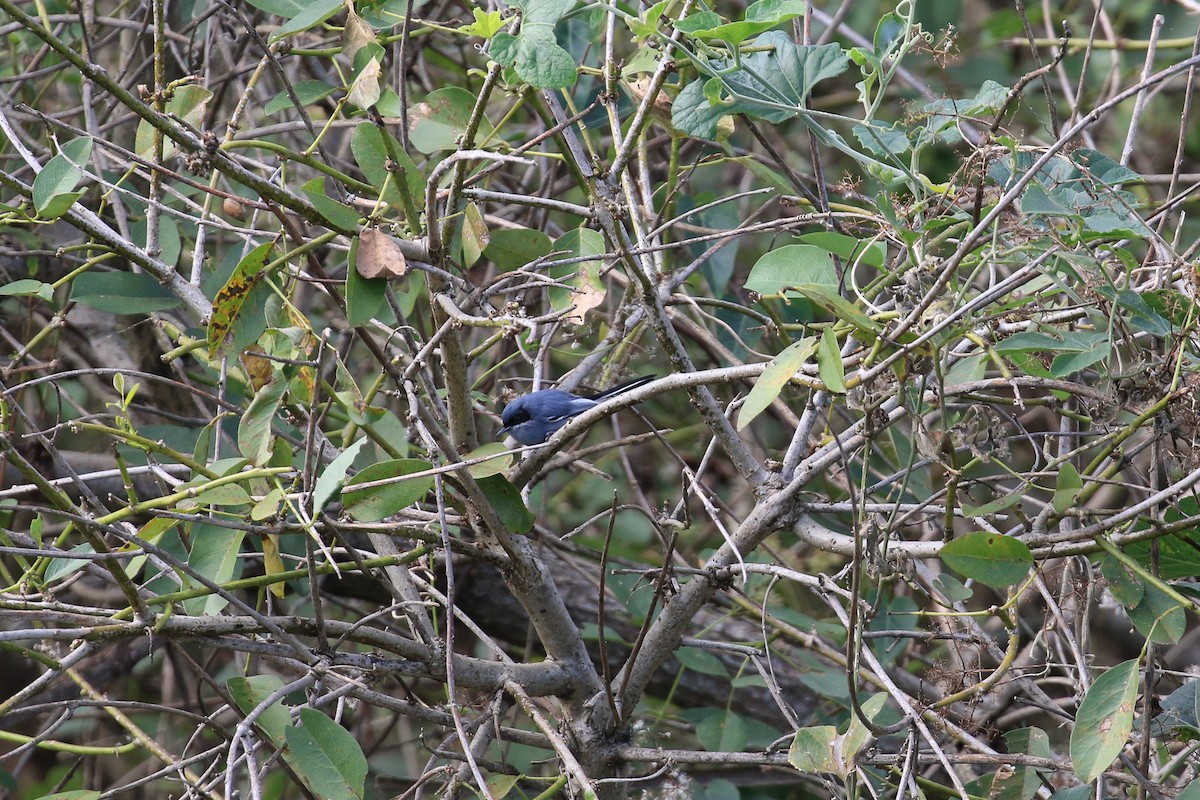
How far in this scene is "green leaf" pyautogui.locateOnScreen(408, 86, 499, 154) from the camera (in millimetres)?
2258

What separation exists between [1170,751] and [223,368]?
2.13 m

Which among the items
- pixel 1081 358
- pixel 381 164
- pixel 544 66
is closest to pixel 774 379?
pixel 1081 358

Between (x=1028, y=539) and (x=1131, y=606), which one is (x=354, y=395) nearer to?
(x=1028, y=539)

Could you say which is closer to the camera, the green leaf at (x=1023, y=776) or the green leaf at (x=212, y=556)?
the green leaf at (x=212, y=556)

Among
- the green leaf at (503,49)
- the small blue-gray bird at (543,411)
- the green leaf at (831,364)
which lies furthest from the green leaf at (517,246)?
the green leaf at (831,364)

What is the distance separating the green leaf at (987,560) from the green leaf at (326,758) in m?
1.03

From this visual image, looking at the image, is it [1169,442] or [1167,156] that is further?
[1167,156]

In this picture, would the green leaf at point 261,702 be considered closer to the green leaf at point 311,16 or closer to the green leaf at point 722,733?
the green leaf at point 311,16

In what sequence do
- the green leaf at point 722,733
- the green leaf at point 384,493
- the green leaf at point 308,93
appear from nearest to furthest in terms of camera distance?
1. the green leaf at point 384,493
2. the green leaf at point 308,93
3. the green leaf at point 722,733

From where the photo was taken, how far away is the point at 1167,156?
15.7 ft

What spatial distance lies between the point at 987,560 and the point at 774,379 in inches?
21.1

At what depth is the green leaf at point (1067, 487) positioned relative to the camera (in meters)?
1.62

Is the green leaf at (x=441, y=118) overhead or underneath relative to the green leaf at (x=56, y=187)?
underneath

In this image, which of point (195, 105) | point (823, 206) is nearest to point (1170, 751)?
point (823, 206)
